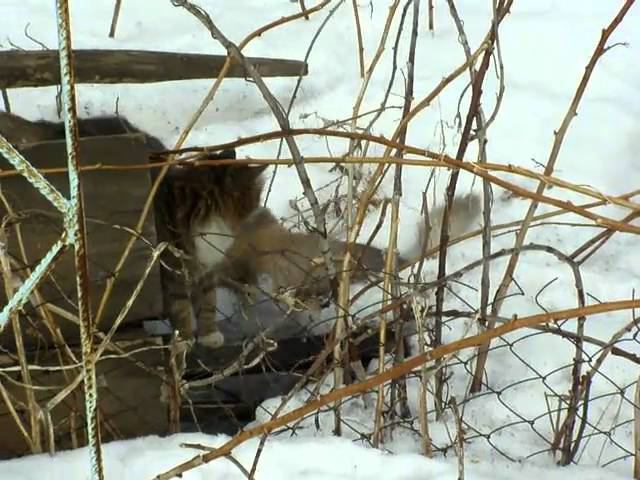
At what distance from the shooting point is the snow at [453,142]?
1.82m

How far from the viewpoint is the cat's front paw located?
2529mm

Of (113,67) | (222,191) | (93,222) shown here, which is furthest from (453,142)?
(93,222)

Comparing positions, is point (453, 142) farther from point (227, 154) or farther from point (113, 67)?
point (113, 67)

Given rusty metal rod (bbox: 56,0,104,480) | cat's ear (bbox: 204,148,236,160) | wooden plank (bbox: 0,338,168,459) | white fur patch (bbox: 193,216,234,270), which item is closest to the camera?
rusty metal rod (bbox: 56,0,104,480)

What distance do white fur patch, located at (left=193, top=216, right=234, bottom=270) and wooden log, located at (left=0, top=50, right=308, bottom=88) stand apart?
57cm

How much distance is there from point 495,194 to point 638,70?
920 mm

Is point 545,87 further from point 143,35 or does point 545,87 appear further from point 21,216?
point 21,216

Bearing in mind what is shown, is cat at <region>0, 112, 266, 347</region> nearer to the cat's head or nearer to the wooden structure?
the cat's head

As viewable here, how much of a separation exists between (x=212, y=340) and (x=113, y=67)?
89cm

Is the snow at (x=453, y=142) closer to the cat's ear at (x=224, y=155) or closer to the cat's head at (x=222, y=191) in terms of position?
the cat's head at (x=222, y=191)

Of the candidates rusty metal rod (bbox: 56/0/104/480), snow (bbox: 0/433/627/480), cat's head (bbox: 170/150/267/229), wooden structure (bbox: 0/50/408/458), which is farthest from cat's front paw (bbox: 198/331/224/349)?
rusty metal rod (bbox: 56/0/104/480)

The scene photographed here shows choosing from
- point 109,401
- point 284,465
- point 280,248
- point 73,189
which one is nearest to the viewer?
point 73,189

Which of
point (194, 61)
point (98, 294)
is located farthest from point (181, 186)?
point (98, 294)

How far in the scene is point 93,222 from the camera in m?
1.97
